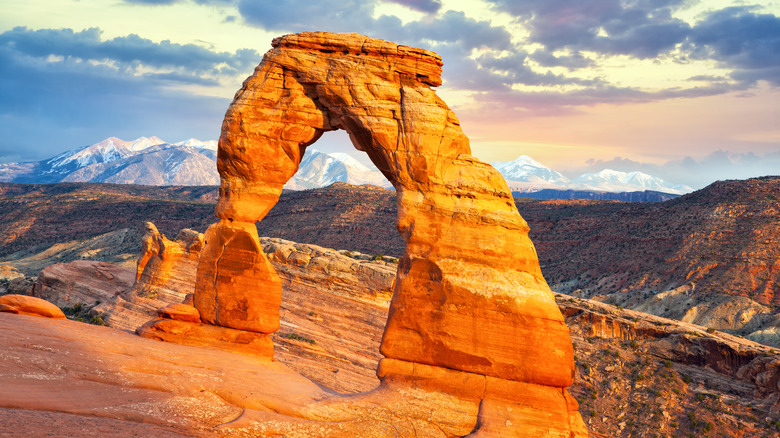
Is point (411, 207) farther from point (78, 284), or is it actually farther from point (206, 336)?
point (78, 284)

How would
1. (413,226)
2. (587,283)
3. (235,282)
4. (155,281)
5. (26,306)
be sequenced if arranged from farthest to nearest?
(587,283)
(155,281)
(235,282)
(26,306)
(413,226)

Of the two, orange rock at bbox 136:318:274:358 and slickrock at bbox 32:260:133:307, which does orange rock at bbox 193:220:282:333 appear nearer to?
orange rock at bbox 136:318:274:358

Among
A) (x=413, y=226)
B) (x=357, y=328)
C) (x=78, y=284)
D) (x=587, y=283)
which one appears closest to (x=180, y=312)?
(x=413, y=226)

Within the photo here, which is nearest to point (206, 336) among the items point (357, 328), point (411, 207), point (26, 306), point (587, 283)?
point (26, 306)

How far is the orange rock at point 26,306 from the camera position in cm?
1745

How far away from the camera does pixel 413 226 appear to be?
15.6m

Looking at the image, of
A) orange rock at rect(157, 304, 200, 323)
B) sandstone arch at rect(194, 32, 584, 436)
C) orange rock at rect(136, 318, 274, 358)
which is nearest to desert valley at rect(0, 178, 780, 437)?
orange rock at rect(136, 318, 274, 358)

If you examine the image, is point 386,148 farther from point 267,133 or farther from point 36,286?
point 36,286

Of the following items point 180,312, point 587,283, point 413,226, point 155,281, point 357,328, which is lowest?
point 357,328

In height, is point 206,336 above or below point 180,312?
below

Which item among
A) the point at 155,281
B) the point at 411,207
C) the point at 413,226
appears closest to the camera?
the point at 413,226

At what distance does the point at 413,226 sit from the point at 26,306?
485 inches

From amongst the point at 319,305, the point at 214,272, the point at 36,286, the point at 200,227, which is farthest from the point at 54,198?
the point at 214,272

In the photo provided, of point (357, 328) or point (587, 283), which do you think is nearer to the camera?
point (357, 328)
